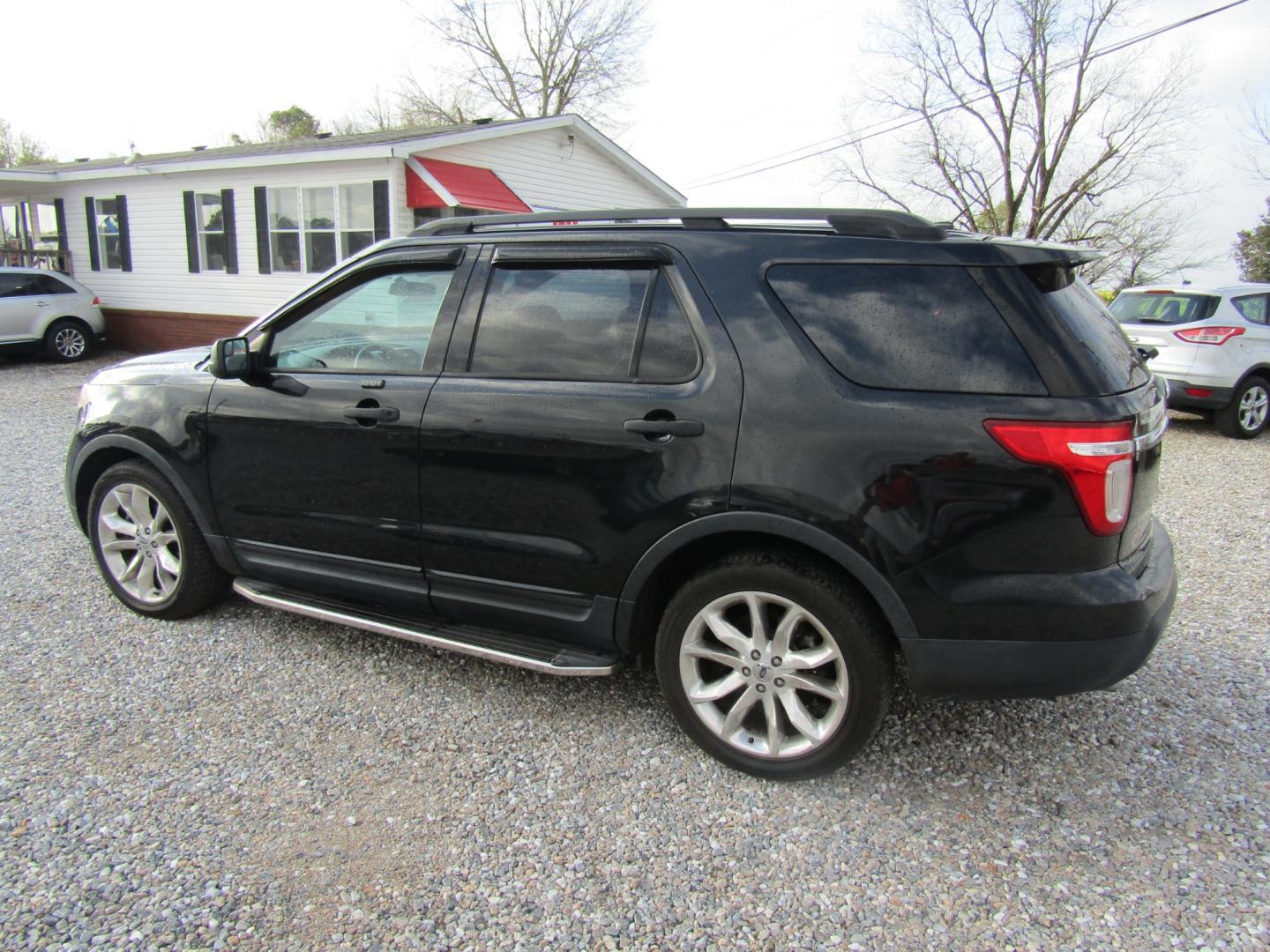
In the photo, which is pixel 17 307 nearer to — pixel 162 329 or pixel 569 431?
pixel 162 329

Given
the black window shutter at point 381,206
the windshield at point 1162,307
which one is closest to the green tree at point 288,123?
the black window shutter at point 381,206

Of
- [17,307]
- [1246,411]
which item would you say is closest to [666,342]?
[1246,411]

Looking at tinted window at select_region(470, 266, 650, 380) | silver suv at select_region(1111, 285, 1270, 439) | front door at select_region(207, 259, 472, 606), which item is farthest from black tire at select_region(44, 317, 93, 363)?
silver suv at select_region(1111, 285, 1270, 439)

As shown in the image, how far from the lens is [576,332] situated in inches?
121

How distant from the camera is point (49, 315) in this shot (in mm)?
15227

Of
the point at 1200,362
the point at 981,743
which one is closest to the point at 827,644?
the point at 981,743

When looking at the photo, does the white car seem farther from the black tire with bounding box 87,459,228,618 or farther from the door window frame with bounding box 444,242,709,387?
the door window frame with bounding box 444,242,709,387

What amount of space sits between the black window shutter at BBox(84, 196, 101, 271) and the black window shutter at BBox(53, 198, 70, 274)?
809mm

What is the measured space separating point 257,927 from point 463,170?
13594 millimetres

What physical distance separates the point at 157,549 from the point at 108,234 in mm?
16788

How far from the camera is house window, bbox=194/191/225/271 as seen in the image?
15.7 meters

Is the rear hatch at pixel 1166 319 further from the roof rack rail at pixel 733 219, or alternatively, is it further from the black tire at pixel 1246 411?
the roof rack rail at pixel 733 219

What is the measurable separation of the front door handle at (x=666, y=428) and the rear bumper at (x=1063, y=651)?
91 cm

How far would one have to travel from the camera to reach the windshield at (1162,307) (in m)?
9.30
